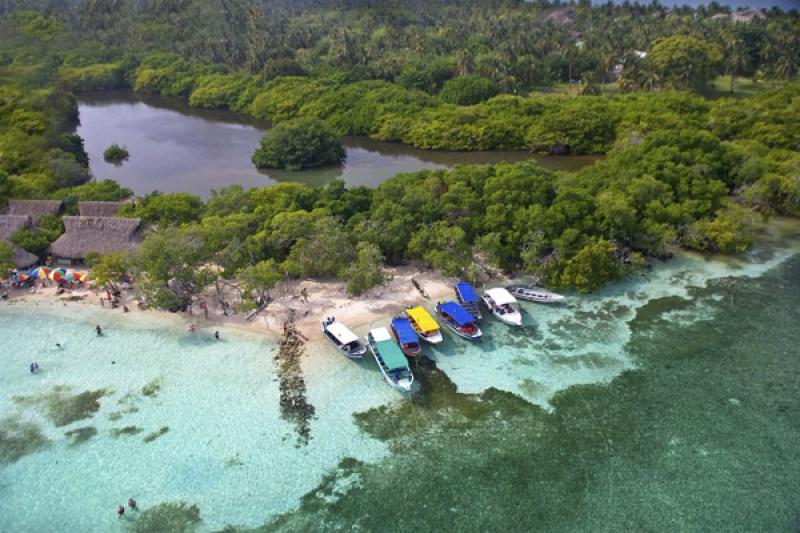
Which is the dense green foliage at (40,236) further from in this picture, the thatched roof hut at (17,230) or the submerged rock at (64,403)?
the submerged rock at (64,403)

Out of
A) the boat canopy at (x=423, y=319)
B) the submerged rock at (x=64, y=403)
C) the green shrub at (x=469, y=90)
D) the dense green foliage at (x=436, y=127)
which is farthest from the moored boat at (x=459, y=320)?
the green shrub at (x=469, y=90)

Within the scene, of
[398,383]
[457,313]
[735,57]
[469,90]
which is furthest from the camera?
[735,57]

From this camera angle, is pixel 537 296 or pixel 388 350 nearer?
pixel 388 350

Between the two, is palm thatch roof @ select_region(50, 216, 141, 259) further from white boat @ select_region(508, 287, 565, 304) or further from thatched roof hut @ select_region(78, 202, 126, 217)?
white boat @ select_region(508, 287, 565, 304)

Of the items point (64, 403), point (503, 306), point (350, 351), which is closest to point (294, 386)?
point (350, 351)

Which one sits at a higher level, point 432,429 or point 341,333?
point 341,333

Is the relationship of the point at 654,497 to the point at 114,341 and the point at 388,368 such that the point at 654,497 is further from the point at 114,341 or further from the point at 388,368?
the point at 114,341

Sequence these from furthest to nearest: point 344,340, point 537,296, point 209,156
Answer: point 209,156 < point 537,296 < point 344,340

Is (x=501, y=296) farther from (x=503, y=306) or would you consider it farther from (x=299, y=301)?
(x=299, y=301)

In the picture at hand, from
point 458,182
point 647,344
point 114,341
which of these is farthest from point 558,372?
point 114,341
